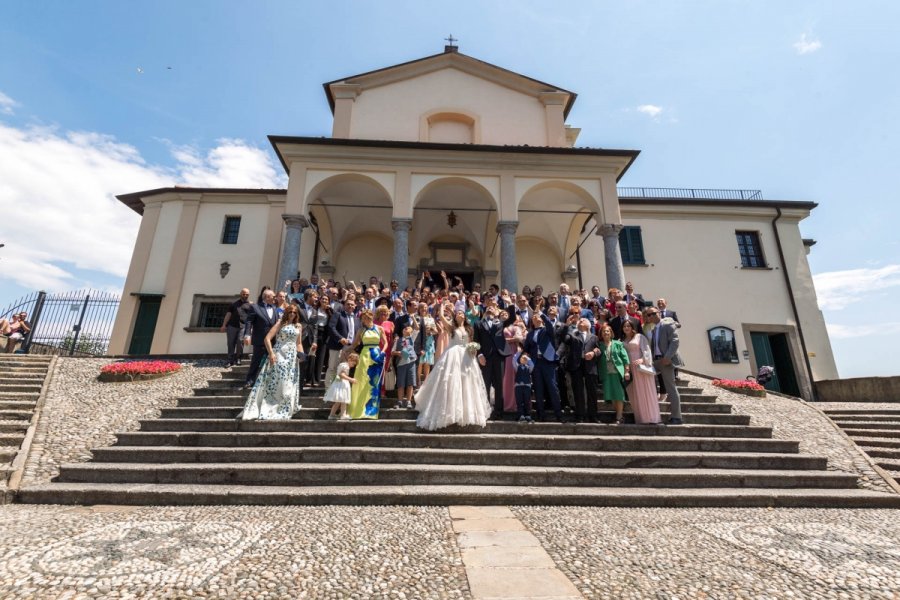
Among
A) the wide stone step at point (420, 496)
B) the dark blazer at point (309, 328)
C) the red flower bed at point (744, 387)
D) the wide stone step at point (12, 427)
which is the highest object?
the dark blazer at point (309, 328)

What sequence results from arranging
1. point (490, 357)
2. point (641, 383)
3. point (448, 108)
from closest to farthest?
point (641, 383) < point (490, 357) < point (448, 108)

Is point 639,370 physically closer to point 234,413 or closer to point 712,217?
point 234,413

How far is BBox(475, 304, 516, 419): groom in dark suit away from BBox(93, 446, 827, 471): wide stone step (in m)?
1.29

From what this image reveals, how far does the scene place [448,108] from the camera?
50.2ft

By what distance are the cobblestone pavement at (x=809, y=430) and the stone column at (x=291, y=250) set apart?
11111mm

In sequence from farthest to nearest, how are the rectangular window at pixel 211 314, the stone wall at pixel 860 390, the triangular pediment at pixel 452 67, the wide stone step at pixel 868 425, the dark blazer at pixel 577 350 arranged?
the triangular pediment at pixel 452 67 < the rectangular window at pixel 211 314 < the stone wall at pixel 860 390 < the wide stone step at pixel 868 425 < the dark blazer at pixel 577 350

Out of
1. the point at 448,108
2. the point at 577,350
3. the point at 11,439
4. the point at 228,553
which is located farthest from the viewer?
the point at 448,108

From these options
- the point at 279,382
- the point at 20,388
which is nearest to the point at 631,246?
the point at 279,382

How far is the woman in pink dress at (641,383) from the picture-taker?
6.13 metres

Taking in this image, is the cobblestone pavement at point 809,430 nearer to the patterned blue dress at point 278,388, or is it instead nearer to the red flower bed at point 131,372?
the patterned blue dress at point 278,388

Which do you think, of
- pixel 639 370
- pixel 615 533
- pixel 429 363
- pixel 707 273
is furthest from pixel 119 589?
pixel 707 273

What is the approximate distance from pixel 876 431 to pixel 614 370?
6021 mm

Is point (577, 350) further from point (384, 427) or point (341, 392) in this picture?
point (341, 392)

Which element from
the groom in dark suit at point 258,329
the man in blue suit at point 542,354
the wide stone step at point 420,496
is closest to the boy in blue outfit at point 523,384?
the man in blue suit at point 542,354
